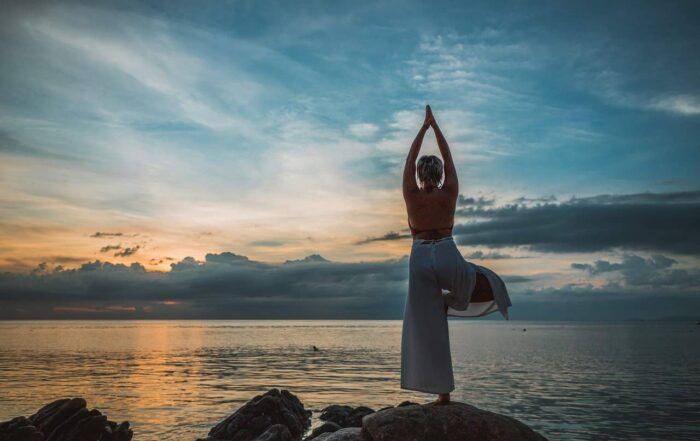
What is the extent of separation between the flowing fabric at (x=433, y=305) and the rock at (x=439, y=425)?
0.81 m

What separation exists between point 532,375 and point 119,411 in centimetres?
3577

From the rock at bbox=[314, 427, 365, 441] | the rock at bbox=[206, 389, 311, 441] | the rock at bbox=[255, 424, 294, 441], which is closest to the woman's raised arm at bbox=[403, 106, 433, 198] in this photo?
the rock at bbox=[314, 427, 365, 441]

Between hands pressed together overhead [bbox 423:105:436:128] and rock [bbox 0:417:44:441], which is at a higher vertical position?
hands pressed together overhead [bbox 423:105:436:128]

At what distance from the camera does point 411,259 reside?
895 centimetres

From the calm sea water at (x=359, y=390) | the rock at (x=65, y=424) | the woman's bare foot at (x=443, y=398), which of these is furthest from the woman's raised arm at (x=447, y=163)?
the calm sea water at (x=359, y=390)

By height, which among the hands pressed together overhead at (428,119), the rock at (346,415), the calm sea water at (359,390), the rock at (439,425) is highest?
the hands pressed together overhead at (428,119)

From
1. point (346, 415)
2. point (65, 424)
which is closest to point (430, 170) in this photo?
point (65, 424)

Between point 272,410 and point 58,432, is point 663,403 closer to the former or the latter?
point 272,410

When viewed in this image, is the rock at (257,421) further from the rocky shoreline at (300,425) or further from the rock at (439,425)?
the rock at (439,425)

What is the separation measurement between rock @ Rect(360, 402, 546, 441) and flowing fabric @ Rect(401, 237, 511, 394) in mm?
814

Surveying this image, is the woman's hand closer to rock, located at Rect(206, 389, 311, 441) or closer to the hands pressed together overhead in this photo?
the hands pressed together overhead

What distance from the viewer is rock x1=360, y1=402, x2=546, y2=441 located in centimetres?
929

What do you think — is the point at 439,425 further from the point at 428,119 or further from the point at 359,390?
the point at 359,390

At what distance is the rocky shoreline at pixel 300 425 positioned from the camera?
30.8 ft
